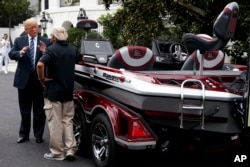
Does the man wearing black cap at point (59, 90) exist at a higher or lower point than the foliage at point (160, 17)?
lower

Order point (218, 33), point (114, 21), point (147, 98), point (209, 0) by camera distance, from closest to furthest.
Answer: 1. point (147, 98)
2. point (218, 33)
3. point (209, 0)
4. point (114, 21)

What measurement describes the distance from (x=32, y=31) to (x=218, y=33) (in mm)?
2950

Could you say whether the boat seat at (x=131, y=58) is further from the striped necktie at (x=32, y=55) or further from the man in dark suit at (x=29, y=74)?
the striped necktie at (x=32, y=55)

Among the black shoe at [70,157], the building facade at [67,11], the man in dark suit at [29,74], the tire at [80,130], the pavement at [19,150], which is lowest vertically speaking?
the pavement at [19,150]

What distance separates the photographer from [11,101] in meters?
10.9

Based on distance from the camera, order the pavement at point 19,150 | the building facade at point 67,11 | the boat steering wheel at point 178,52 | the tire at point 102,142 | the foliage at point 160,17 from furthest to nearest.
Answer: the building facade at point 67,11
the foliage at point 160,17
the boat steering wheel at point 178,52
the pavement at point 19,150
the tire at point 102,142

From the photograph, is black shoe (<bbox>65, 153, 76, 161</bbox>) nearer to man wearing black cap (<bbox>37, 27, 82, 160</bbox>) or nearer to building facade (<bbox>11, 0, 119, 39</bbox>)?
man wearing black cap (<bbox>37, 27, 82, 160</bbox>)

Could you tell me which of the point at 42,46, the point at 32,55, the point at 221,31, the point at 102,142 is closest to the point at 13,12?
the point at 32,55

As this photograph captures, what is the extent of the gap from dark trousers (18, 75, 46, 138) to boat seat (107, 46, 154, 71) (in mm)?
1483

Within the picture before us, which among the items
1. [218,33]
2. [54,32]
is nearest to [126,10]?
[54,32]

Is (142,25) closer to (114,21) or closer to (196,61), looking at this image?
(114,21)

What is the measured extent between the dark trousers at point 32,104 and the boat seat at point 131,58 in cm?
148

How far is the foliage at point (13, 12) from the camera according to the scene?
38000 mm

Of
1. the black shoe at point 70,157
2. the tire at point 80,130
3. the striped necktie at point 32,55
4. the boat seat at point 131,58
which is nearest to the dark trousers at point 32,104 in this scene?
the striped necktie at point 32,55
